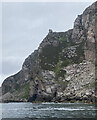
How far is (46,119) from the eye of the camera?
69.0 metres

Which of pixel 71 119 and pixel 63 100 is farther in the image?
pixel 63 100

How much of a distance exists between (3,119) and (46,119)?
12.6 metres

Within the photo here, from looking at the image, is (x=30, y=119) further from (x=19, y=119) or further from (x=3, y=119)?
(x=3, y=119)

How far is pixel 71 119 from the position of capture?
65.7 m

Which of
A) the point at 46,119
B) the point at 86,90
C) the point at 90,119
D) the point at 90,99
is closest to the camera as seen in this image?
the point at 90,119

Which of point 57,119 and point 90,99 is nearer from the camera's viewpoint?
point 57,119

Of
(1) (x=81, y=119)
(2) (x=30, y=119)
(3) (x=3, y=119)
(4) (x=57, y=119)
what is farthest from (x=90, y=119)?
(3) (x=3, y=119)

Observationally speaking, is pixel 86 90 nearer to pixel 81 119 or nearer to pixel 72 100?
pixel 72 100

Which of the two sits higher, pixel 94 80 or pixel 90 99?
pixel 94 80

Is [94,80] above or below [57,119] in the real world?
above

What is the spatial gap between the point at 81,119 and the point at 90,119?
2319 mm

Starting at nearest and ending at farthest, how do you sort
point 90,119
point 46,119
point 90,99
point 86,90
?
point 90,119, point 46,119, point 90,99, point 86,90

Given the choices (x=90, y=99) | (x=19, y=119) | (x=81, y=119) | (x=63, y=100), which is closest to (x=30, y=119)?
(x=19, y=119)

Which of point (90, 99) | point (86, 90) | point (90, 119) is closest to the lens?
point (90, 119)
